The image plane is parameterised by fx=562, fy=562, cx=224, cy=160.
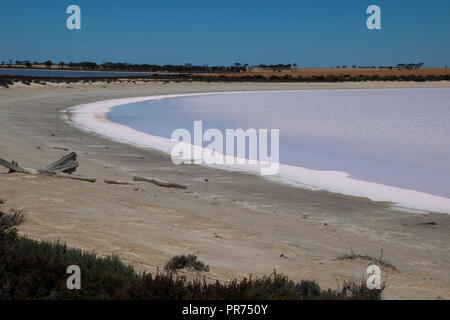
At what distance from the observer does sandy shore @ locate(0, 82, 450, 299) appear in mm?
6367

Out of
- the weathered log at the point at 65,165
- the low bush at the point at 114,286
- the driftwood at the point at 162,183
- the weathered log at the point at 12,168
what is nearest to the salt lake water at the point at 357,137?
the driftwood at the point at 162,183

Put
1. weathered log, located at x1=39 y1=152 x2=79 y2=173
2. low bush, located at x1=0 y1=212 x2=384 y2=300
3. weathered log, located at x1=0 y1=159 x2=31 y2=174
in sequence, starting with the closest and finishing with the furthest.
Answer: low bush, located at x1=0 y1=212 x2=384 y2=300 → weathered log, located at x1=0 y1=159 x2=31 y2=174 → weathered log, located at x1=39 y1=152 x2=79 y2=173

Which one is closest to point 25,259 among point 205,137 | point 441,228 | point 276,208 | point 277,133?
point 276,208

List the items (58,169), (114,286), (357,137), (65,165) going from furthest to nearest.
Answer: (357,137) → (65,165) → (58,169) → (114,286)

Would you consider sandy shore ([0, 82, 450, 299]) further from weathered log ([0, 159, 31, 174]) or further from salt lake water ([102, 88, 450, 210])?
salt lake water ([102, 88, 450, 210])

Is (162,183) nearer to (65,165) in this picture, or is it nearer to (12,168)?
(65,165)

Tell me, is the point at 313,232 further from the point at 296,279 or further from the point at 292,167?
the point at 292,167

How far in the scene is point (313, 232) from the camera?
323 inches

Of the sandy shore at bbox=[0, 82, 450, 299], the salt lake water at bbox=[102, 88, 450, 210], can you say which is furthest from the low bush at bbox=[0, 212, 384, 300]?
the salt lake water at bbox=[102, 88, 450, 210]

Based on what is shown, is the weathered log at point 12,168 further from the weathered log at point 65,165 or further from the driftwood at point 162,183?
the driftwood at point 162,183

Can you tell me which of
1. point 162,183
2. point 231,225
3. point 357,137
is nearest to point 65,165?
point 162,183

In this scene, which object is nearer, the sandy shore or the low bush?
the low bush

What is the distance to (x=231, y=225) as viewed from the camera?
327 inches

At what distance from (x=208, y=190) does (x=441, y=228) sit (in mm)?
4392
